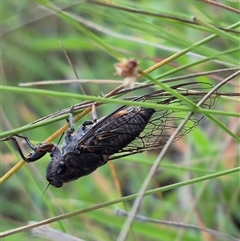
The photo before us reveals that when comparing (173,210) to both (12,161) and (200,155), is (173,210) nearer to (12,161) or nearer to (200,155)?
(200,155)

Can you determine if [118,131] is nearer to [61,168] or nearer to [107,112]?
[61,168]

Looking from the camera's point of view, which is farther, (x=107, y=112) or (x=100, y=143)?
(x=107, y=112)

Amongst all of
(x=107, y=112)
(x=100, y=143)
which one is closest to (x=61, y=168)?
(x=100, y=143)

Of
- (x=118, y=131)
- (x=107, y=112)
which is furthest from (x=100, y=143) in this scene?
(x=107, y=112)

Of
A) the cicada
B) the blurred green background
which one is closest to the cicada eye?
the cicada

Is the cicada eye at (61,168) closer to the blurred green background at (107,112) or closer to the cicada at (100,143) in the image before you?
the cicada at (100,143)

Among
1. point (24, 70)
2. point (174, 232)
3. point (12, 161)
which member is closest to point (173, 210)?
point (174, 232)

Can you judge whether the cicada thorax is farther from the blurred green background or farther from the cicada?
the blurred green background
